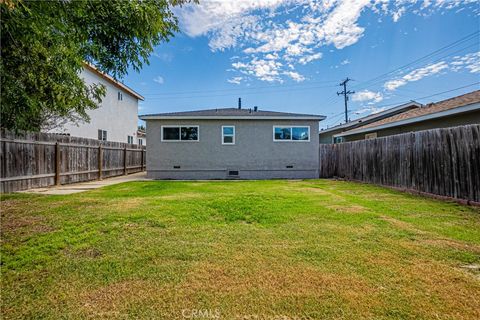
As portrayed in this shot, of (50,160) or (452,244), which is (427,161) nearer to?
(452,244)

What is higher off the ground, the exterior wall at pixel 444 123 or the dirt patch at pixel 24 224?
the exterior wall at pixel 444 123

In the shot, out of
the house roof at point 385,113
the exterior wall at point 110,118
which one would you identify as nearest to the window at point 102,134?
the exterior wall at point 110,118

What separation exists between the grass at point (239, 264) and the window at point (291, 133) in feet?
28.8

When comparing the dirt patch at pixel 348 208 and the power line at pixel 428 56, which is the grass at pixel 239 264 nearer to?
the dirt patch at pixel 348 208

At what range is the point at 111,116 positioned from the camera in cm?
1866

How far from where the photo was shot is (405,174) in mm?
8398

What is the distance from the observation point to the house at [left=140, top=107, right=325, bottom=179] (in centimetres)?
1334

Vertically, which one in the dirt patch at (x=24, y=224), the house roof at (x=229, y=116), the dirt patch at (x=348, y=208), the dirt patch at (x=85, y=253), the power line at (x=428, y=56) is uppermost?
the power line at (x=428, y=56)

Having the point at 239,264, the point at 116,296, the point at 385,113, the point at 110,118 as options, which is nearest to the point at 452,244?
the point at 239,264

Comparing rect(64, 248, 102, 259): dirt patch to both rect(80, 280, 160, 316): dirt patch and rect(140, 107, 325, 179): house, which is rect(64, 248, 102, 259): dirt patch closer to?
rect(80, 280, 160, 316): dirt patch

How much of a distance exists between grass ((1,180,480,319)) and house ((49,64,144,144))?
473 inches

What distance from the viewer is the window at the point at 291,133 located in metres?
13.7

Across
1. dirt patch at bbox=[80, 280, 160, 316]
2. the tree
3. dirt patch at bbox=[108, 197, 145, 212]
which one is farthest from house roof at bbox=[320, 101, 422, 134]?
dirt patch at bbox=[80, 280, 160, 316]

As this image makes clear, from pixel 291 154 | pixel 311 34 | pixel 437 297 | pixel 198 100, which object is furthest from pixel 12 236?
pixel 198 100
